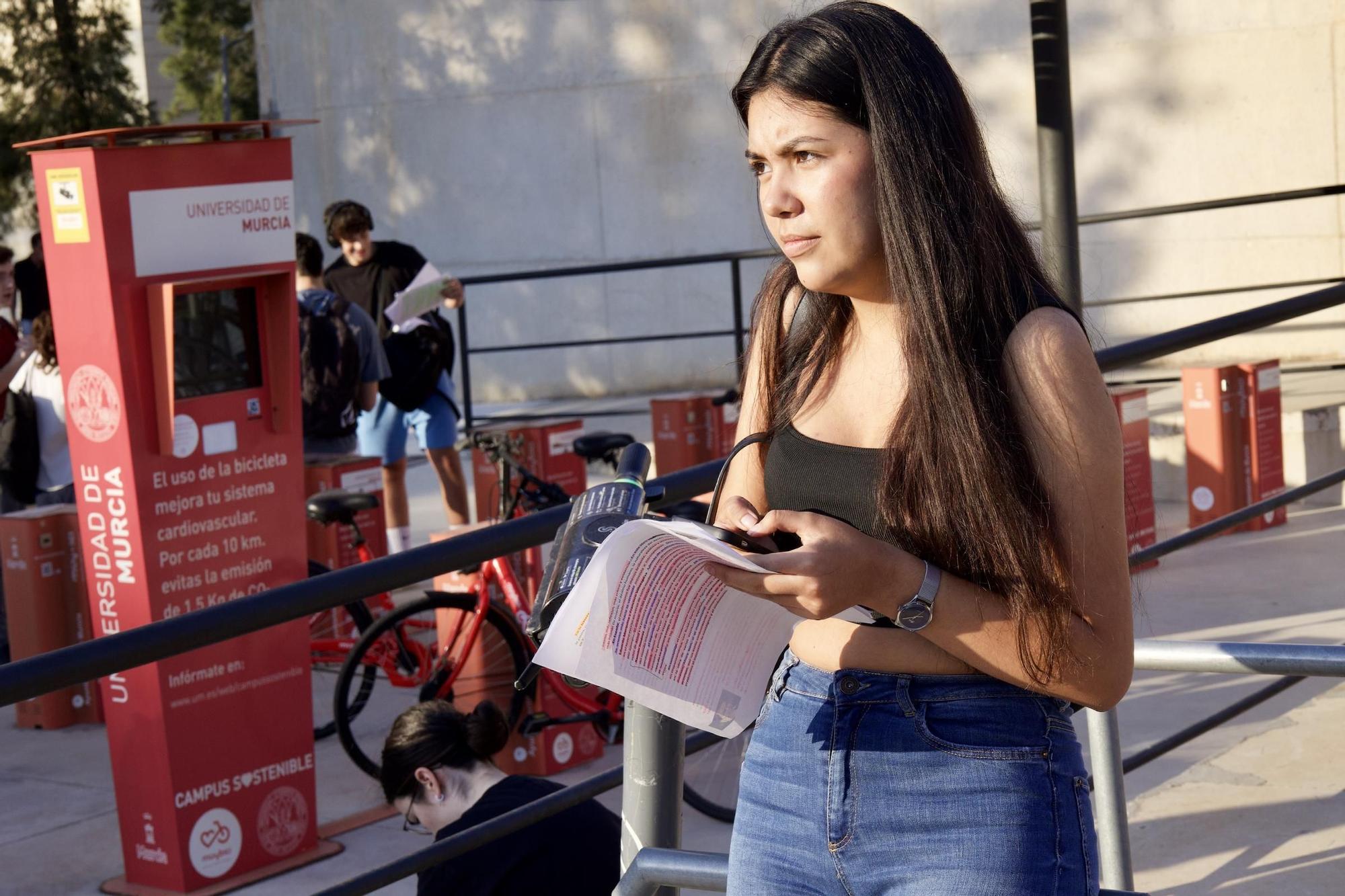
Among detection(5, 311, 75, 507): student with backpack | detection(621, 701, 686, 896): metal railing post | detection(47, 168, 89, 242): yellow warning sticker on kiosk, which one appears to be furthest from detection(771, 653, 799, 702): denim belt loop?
A: detection(5, 311, 75, 507): student with backpack

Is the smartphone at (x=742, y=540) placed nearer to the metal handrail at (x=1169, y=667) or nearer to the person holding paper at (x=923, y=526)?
the person holding paper at (x=923, y=526)

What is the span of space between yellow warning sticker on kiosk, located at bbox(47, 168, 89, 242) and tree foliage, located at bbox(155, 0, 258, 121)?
110 ft

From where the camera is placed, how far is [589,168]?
14.3 meters

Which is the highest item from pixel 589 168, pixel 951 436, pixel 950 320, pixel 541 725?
pixel 589 168

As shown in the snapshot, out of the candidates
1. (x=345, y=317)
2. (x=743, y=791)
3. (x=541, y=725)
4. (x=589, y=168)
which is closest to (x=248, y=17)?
(x=589, y=168)

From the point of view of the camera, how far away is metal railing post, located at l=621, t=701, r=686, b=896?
2119mm

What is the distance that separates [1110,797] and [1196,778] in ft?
6.41

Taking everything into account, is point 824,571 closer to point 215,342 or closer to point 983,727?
point 983,727

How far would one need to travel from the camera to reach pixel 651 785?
2123 millimetres

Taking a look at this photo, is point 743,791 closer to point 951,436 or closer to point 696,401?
point 951,436

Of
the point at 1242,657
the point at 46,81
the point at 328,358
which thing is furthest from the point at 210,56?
the point at 1242,657

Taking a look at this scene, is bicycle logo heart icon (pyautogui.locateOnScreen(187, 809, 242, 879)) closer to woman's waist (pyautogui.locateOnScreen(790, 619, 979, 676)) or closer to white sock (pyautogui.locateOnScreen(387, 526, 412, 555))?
white sock (pyautogui.locateOnScreen(387, 526, 412, 555))

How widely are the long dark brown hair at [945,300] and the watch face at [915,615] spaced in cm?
7

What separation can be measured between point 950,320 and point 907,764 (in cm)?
43
